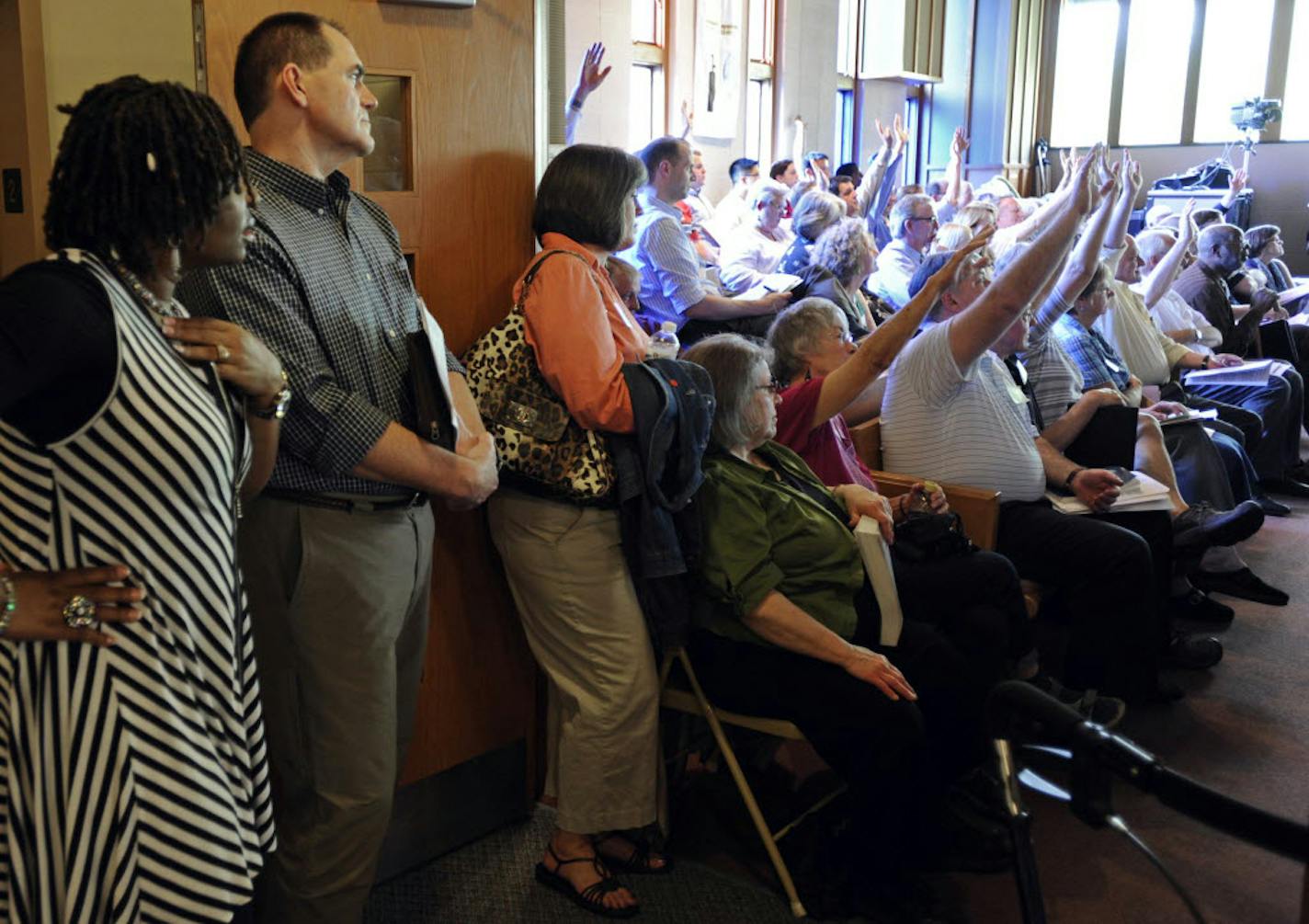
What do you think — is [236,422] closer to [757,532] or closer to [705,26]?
[757,532]

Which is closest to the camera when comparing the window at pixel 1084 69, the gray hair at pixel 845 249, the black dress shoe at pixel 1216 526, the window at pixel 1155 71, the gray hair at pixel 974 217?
the black dress shoe at pixel 1216 526

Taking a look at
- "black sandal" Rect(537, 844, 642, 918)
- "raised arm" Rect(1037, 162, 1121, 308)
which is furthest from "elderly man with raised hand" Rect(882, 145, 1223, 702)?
"black sandal" Rect(537, 844, 642, 918)

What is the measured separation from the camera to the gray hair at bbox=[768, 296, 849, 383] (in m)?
2.99

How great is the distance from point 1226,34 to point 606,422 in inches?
653

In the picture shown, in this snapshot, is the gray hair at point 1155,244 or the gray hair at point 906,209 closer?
the gray hair at point 906,209

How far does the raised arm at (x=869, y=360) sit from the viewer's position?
2.79 m

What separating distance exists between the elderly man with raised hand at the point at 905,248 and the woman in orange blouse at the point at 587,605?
3.61 meters

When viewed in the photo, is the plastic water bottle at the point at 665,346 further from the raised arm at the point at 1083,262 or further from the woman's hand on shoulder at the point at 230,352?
the raised arm at the point at 1083,262

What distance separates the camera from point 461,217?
→ 7.83ft

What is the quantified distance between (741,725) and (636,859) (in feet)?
1.21

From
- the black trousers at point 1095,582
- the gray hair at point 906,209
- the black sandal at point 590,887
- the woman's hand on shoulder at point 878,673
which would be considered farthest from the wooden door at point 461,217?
the gray hair at point 906,209

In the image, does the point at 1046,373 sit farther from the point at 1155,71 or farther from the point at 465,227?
the point at 1155,71

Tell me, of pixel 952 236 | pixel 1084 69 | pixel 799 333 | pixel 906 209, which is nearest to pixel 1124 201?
pixel 952 236

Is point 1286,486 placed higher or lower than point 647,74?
lower
